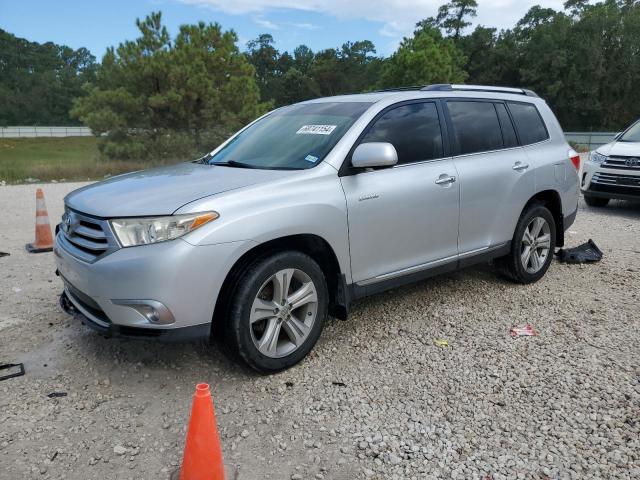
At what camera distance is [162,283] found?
2.95 metres

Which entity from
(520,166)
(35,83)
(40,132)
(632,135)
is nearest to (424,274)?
(520,166)

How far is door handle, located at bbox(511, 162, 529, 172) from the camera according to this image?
15.9ft

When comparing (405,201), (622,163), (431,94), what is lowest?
(405,201)

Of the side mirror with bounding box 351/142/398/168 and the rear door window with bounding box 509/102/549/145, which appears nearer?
the side mirror with bounding box 351/142/398/168

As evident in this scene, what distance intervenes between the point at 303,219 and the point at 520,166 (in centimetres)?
251

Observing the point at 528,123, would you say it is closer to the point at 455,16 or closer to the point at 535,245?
the point at 535,245

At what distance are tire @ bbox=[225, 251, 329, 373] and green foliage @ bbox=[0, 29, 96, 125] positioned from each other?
79707 mm

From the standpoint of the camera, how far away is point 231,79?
22.1m

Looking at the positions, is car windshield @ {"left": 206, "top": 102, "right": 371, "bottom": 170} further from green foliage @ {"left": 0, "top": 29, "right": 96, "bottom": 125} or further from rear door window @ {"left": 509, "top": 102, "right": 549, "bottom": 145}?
green foliage @ {"left": 0, "top": 29, "right": 96, "bottom": 125}

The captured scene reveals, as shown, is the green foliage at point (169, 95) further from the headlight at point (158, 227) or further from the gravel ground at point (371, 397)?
the headlight at point (158, 227)

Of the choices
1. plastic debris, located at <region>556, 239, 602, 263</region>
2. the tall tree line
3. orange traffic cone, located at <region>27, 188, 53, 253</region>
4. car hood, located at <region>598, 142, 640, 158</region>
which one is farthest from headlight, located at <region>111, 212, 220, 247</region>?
the tall tree line

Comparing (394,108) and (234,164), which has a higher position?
(394,108)

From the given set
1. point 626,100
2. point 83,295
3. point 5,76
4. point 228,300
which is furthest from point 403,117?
point 5,76

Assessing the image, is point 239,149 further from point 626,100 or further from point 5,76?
point 5,76
